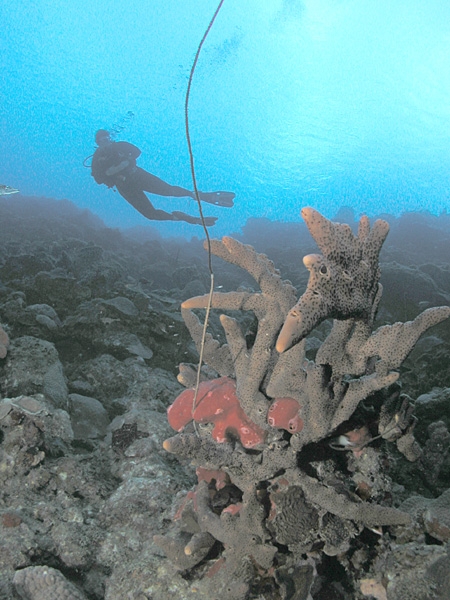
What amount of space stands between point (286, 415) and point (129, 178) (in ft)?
62.5

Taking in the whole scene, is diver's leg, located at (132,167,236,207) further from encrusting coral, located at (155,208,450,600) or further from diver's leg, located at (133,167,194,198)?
encrusting coral, located at (155,208,450,600)

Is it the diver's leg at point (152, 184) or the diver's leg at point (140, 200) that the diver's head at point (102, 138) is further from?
the diver's leg at point (140, 200)

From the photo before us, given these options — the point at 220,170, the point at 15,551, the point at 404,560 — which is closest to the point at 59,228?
the point at 15,551

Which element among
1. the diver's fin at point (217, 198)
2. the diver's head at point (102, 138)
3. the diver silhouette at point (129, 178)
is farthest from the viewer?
the diver's fin at point (217, 198)

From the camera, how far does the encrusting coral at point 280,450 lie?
1.87 meters

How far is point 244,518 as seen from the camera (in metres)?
1.92

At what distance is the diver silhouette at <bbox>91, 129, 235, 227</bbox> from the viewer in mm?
17609

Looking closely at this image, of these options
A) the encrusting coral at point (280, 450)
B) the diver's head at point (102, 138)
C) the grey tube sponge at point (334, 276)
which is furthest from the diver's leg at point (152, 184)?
the grey tube sponge at point (334, 276)

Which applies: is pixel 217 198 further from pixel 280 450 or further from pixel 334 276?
pixel 334 276

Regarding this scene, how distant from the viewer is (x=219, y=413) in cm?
222

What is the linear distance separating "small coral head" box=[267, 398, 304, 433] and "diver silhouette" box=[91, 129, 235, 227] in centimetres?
1541

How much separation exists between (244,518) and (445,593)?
3.50ft

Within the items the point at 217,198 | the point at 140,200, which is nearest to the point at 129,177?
the point at 140,200

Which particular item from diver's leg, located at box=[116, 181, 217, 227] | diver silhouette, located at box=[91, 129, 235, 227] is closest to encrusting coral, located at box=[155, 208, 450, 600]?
diver silhouette, located at box=[91, 129, 235, 227]
